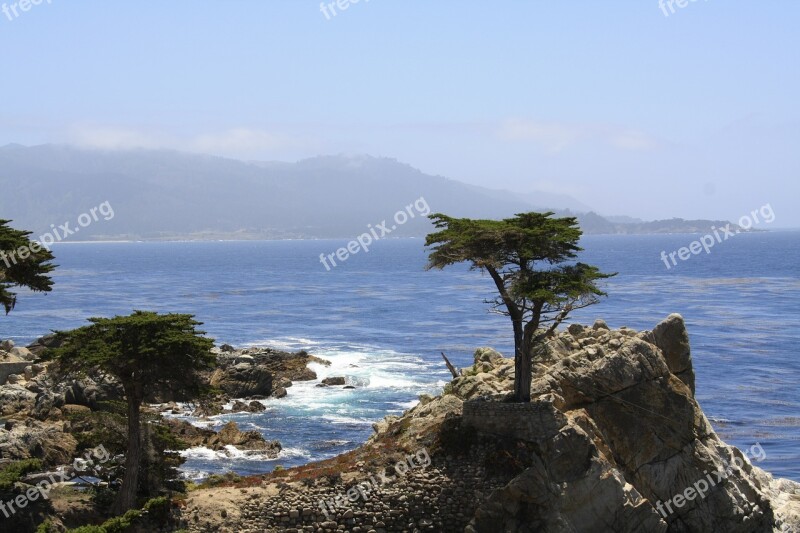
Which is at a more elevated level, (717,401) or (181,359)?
(181,359)

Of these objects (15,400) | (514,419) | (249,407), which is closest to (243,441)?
(249,407)

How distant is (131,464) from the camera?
98.3 feet

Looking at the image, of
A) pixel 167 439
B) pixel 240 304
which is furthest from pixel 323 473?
pixel 240 304

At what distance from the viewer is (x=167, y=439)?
103 feet

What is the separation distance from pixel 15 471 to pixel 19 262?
709 cm

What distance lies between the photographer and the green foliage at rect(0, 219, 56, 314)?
3169 cm

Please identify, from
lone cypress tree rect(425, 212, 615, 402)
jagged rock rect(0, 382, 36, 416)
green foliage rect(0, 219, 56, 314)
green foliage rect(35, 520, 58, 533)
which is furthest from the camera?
jagged rock rect(0, 382, 36, 416)

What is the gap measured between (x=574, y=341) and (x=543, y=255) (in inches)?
382

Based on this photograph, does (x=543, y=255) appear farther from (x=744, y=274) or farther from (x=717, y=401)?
(x=744, y=274)

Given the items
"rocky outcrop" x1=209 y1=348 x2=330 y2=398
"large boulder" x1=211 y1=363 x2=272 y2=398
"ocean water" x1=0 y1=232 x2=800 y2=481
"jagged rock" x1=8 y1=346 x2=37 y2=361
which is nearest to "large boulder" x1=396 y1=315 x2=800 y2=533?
"ocean water" x1=0 y1=232 x2=800 y2=481

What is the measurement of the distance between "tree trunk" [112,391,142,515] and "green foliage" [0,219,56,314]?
5716mm

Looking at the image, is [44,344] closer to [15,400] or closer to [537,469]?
[15,400]

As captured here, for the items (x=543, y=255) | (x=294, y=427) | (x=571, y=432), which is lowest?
(x=294, y=427)

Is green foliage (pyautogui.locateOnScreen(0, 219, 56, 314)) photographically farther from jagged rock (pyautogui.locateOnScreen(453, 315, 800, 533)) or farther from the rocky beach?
jagged rock (pyautogui.locateOnScreen(453, 315, 800, 533))
